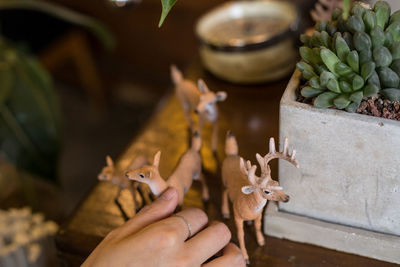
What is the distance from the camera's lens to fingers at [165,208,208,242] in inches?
24.1

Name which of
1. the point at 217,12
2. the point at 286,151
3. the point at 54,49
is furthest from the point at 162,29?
the point at 286,151

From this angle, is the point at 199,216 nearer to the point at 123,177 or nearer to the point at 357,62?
the point at 123,177

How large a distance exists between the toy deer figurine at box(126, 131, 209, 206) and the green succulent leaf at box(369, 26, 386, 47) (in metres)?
0.29

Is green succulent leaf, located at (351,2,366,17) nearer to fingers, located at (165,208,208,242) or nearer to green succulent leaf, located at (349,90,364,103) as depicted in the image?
Answer: green succulent leaf, located at (349,90,364,103)

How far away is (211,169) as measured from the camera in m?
0.81

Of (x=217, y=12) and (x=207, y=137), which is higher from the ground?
(x=217, y=12)

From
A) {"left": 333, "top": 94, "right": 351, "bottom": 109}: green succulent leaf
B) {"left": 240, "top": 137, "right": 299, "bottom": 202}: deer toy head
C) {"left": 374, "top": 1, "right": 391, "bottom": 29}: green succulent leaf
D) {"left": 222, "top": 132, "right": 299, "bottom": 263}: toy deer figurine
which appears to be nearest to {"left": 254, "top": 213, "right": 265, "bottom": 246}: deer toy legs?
{"left": 222, "top": 132, "right": 299, "bottom": 263}: toy deer figurine

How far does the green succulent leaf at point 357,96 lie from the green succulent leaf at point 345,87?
0.05 ft

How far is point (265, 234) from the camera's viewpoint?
2.32ft

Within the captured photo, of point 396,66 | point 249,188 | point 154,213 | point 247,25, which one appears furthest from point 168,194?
point 247,25

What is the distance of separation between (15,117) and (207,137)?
1.62 ft

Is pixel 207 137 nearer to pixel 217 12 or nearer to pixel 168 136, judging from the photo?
pixel 168 136

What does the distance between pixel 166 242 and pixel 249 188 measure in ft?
0.41

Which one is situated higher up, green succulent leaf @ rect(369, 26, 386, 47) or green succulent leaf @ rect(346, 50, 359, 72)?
green succulent leaf @ rect(369, 26, 386, 47)
